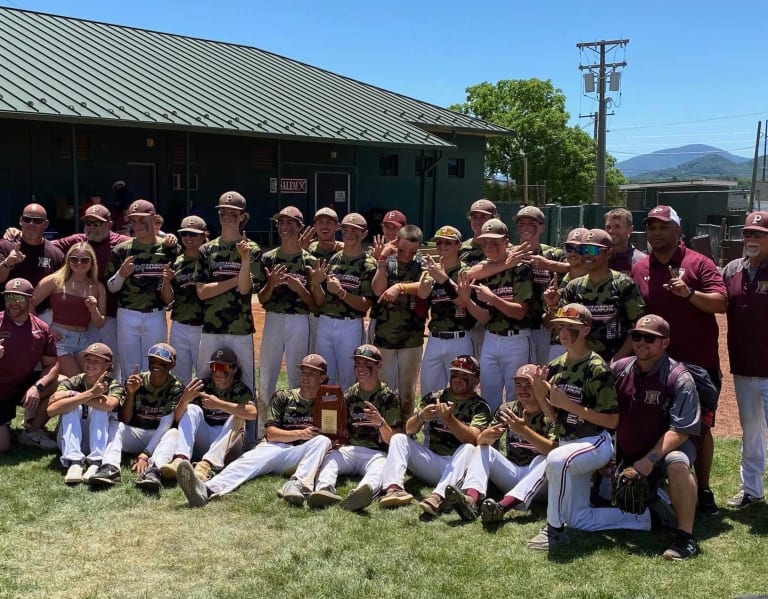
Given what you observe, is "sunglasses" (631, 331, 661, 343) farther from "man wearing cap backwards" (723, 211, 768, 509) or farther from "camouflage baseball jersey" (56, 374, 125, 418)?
"camouflage baseball jersey" (56, 374, 125, 418)

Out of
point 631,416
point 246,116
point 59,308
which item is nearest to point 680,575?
point 631,416

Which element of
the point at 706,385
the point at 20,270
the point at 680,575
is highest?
the point at 20,270

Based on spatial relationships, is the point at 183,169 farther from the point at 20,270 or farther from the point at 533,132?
the point at 533,132

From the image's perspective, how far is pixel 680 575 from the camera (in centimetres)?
449

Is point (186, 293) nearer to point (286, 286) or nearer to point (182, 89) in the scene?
point (286, 286)

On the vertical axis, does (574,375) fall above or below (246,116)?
below

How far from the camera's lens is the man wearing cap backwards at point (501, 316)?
6.20 metres

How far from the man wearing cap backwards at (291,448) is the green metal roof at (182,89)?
9.77m

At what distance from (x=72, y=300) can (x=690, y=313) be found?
16.8ft

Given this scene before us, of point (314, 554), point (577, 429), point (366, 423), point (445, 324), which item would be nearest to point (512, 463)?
point (577, 429)

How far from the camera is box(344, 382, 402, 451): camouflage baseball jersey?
6156mm

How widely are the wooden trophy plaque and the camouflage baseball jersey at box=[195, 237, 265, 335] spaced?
3.47 ft

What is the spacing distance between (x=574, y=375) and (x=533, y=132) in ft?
156

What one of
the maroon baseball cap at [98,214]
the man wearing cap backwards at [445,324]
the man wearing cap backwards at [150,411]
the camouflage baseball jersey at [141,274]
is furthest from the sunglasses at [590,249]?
the maroon baseball cap at [98,214]
